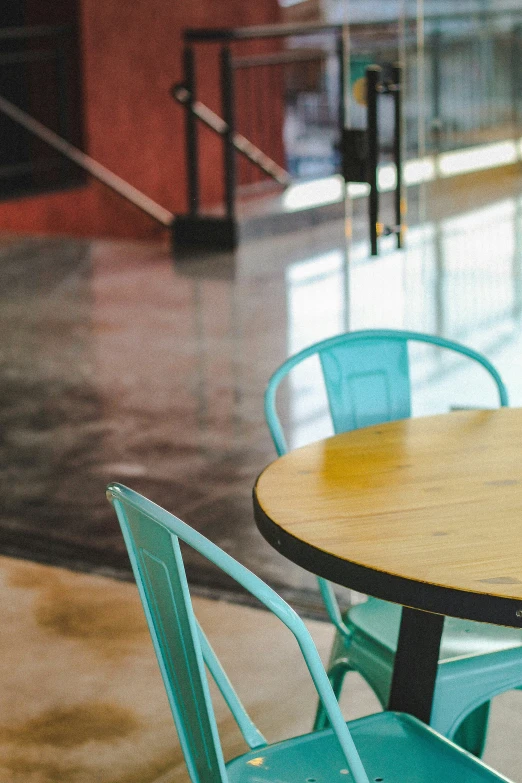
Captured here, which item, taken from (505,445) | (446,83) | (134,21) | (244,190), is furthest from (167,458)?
(134,21)

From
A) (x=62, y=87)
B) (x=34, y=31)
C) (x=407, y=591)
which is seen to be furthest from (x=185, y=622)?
(x=62, y=87)

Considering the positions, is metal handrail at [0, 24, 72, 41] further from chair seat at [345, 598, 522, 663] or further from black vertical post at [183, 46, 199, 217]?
chair seat at [345, 598, 522, 663]

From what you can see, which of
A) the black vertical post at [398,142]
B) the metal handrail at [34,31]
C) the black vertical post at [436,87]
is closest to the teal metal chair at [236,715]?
the black vertical post at [398,142]

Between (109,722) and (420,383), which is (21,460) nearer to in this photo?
(420,383)

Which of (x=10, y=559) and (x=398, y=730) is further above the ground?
(x=398, y=730)

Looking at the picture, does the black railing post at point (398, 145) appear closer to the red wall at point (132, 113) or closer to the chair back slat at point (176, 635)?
the chair back slat at point (176, 635)

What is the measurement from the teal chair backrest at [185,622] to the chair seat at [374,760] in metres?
0.14

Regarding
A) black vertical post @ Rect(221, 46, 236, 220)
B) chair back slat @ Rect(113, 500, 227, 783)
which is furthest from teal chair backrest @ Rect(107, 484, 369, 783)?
black vertical post @ Rect(221, 46, 236, 220)

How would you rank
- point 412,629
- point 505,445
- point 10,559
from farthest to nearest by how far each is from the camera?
point 10,559, point 505,445, point 412,629

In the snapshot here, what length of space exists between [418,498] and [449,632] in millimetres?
314

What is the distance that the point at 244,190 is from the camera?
29.5 ft

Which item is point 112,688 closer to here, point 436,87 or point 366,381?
point 366,381

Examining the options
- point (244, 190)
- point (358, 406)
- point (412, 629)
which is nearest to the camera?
point (412, 629)

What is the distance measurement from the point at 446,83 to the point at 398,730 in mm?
2693
